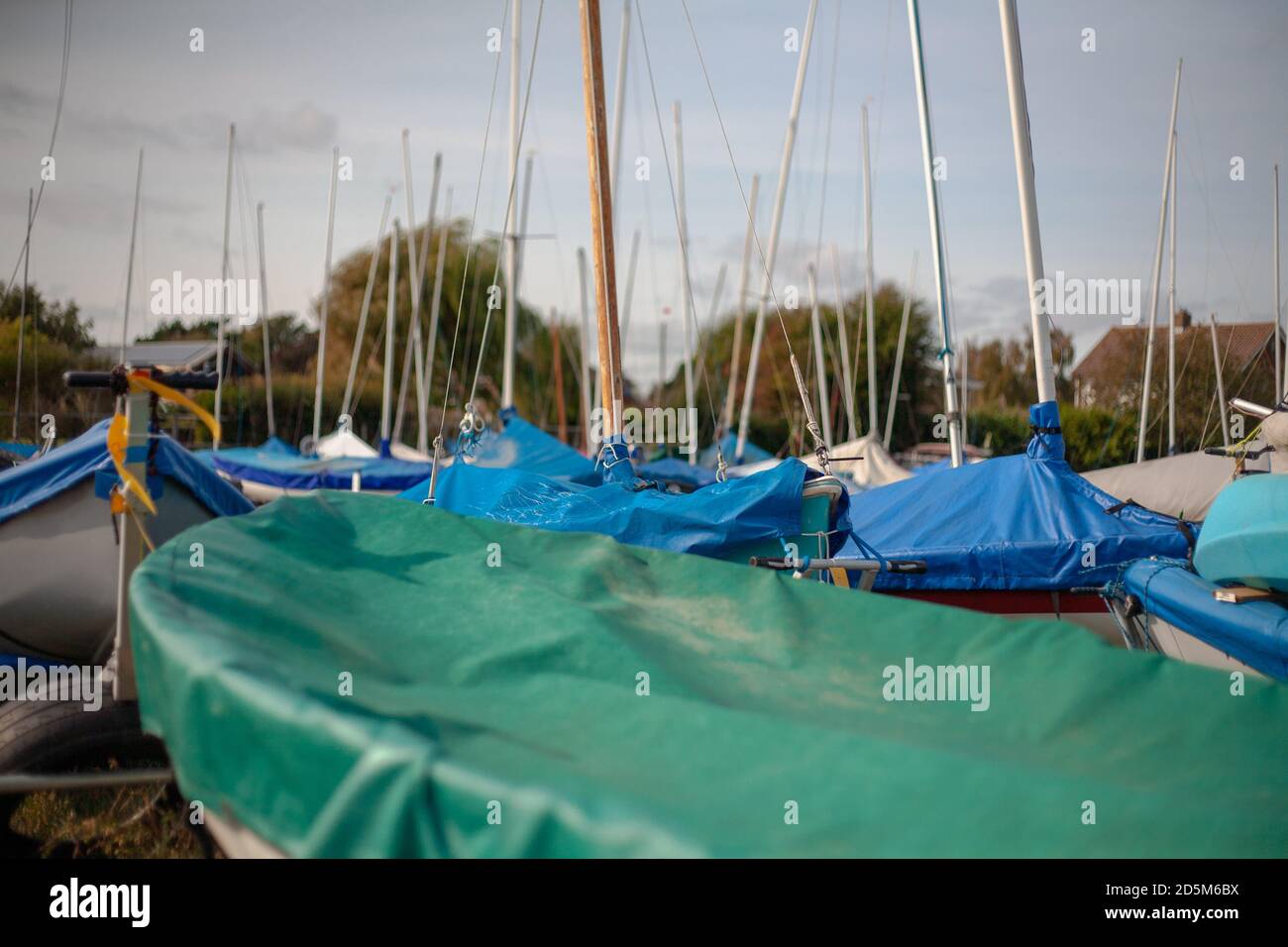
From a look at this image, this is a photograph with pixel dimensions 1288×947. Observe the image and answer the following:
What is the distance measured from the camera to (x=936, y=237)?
10828 millimetres

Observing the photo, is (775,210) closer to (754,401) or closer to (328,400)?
(328,400)

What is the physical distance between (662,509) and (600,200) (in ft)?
11.5

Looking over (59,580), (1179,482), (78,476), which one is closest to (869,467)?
(1179,482)

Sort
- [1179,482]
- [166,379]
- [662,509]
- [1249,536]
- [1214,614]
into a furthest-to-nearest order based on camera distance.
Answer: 1. [1179,482]
2. [662,509]
3. [1214,614]
4. [1249,536]
5. [166,379]

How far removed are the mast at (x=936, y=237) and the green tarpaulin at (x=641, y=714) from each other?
289 inches

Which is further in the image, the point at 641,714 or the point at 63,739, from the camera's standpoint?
the point at 63,739

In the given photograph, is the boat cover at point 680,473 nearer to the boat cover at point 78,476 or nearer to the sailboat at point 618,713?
the boat cover at point 78,476

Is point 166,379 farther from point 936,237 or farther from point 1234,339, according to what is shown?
point 1234,339

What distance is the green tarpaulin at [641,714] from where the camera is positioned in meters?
1.94

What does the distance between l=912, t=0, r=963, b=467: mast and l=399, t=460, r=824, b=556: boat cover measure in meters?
4.48

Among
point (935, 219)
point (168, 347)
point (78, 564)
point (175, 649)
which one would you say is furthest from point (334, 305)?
point (175, 649)

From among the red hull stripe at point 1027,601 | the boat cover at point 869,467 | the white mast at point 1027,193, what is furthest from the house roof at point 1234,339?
the red hull stripe at point 1027,601
